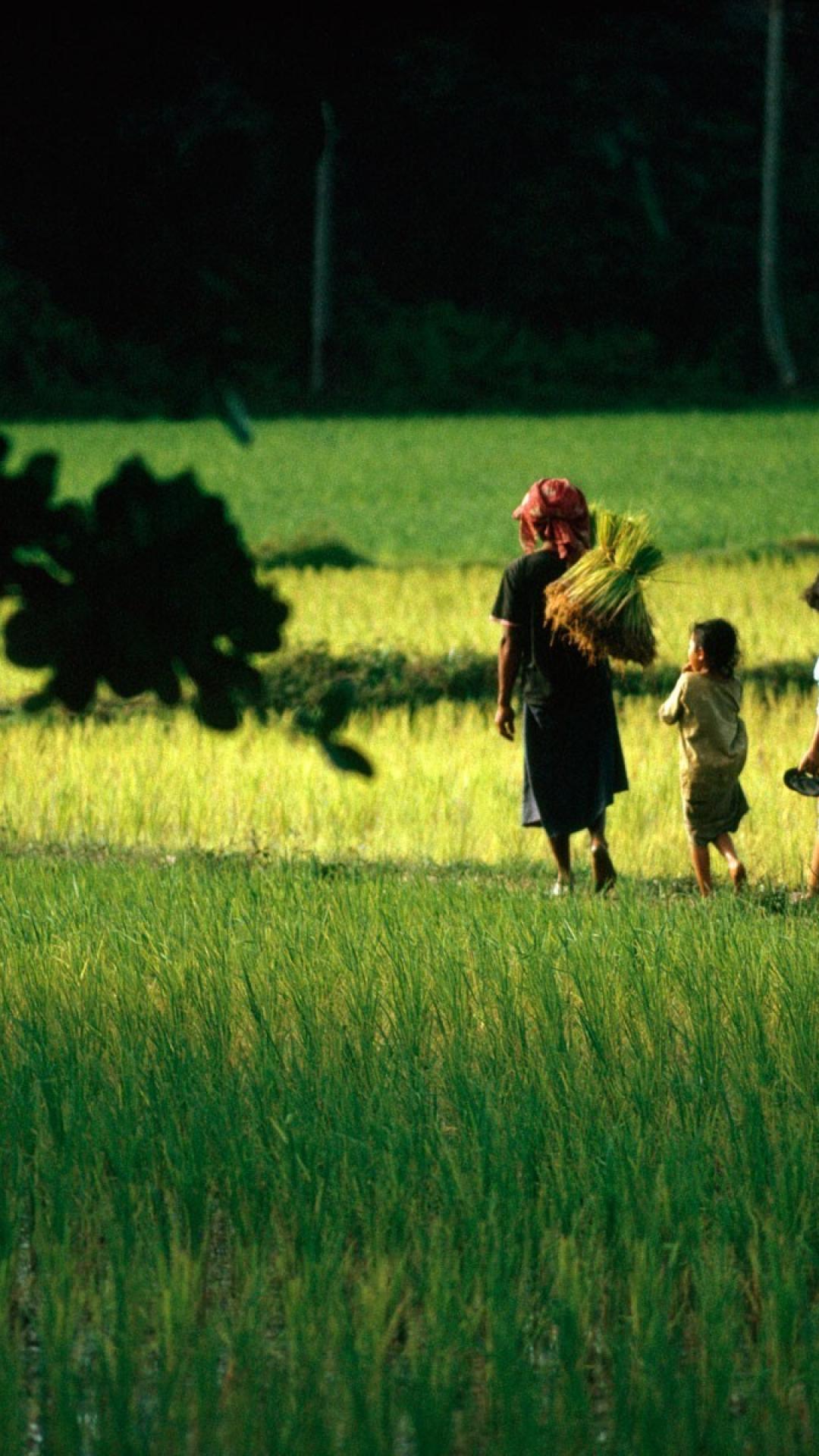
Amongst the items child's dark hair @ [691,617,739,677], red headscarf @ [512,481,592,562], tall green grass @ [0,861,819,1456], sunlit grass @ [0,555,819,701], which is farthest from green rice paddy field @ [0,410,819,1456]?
sunlit grass @ [0,555,819,701]

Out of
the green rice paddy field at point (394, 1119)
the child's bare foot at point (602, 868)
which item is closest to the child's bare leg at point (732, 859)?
the green rice paddy field at point (394, 1119)

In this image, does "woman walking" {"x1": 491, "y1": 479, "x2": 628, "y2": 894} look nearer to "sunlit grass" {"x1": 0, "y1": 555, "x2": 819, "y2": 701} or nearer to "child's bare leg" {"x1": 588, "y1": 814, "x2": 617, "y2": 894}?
"child's bare leg" {"x1": 588, "y1": 814, "x2": 617, "y2": 894}

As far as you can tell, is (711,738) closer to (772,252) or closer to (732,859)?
(732,859)

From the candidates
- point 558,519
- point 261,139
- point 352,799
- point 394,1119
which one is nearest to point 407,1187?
point 394,1119

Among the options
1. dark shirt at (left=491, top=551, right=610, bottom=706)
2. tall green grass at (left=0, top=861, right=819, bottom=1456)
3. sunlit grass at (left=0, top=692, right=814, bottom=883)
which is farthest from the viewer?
sunlit grass at (left=0, top=692, right=814, bottom=883)

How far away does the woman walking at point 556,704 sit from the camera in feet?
24.3

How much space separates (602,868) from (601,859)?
1.5 inches

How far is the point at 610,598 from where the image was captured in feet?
23.1

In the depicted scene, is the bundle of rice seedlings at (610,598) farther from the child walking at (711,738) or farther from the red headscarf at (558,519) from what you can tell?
the child walking at (711,738)

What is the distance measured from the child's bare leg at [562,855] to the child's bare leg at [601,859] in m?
0.10

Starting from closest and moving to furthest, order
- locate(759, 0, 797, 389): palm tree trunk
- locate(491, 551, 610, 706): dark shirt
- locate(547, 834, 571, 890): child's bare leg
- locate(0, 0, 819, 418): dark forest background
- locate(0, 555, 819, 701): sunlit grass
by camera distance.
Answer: locate(0, 0, 819, 418): dark forest background < locate(491, 551, 610, 706): dark shirt < locate(547, 834, 571, 890): child's bare leg < locate(0, 555, 819, 701): sunlit grass < locate(759, 0, 797, 389): palm tree trunk

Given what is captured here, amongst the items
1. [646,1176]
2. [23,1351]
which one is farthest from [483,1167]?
[23,1351]

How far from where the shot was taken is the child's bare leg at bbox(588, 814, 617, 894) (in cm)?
743

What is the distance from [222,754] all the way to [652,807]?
1.99 meters
